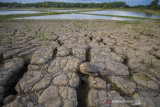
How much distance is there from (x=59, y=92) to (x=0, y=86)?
1.00 metres

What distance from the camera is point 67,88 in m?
1.37

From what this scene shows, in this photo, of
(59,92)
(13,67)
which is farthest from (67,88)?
(13,67)

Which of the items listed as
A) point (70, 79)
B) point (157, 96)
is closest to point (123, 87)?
point (157, 96)

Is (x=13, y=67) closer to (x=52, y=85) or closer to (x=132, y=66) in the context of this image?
(x=52, y=85)

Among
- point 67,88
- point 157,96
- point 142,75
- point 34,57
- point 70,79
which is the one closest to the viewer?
point 157,96

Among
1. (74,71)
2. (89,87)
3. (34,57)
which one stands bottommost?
(89,87)

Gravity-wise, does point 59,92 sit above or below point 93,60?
below

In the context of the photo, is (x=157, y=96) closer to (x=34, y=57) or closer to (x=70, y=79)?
(x=70, y=79)

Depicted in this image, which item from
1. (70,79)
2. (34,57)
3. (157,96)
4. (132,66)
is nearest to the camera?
(157,96)

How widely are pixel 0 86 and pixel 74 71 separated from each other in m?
1.29

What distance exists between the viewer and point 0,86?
1339 millimetres

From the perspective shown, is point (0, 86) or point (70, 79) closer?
point (0, 86)

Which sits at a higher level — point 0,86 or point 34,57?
point 34,57

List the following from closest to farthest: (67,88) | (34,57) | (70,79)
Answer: (67,88), (70,79), (34,57)
